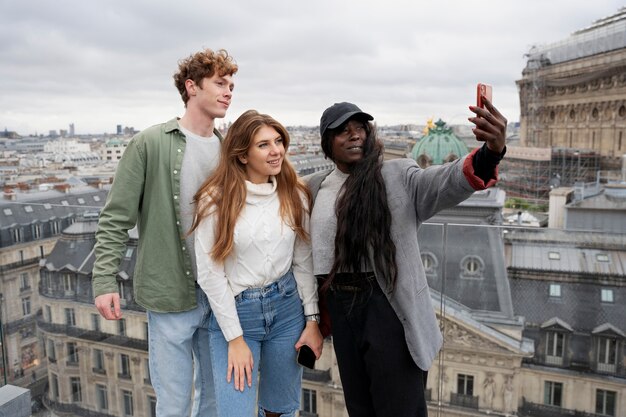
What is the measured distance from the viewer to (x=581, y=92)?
43.9 metres

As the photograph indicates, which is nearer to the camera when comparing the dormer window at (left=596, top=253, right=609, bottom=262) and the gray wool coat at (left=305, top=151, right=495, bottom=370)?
the gray wool coat at (left=305, top=151, right=495, bottom=370)

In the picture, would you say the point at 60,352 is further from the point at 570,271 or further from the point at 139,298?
the point at 570,271

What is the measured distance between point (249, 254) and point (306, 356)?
48 cm

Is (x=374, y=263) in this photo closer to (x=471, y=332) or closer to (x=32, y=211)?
(x=471, y=332)

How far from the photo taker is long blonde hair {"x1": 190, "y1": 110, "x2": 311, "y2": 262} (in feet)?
7.25

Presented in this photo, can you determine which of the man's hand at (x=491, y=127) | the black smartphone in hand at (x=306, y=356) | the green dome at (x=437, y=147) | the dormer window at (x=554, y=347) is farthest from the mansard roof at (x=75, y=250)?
the green dome at (x=437, y=147)

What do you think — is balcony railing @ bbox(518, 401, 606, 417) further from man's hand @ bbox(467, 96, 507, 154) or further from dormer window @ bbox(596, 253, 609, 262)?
man's hand @ bbox(467, 96, 507, 154)

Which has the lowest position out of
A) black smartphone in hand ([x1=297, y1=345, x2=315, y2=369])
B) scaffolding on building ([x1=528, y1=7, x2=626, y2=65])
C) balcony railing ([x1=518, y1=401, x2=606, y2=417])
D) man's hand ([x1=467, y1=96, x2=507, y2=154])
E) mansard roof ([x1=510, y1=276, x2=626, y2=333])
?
balcony railing ([x1=518, y1=401, x2=606, y2=417])

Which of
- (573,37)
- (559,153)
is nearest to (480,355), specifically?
(559,153)

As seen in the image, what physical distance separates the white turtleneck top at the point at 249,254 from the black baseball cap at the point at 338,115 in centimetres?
35

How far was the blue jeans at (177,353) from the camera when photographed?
2459mm

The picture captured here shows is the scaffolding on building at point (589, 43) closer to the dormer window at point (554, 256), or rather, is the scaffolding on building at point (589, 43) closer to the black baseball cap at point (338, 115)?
the dormer window at point (554, 256)

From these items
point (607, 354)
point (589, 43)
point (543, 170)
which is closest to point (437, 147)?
point (543, 170)

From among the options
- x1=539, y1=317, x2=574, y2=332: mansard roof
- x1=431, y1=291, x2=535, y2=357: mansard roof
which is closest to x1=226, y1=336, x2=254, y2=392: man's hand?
x1=431, y1=291, x2=535, y2=357: mansard roof
